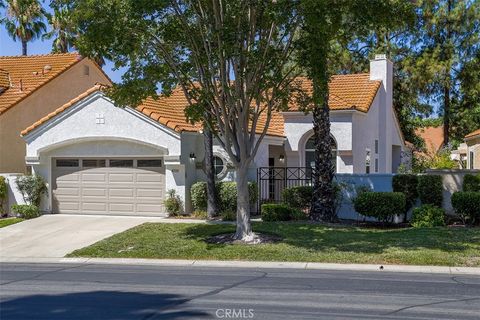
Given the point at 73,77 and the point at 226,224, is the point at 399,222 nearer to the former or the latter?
the point at 226,224

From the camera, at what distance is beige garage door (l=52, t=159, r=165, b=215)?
67.4 feet

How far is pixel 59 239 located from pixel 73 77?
Result: 41.2ft

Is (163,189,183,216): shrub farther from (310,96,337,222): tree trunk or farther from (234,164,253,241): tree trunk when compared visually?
(234,164,253,241): tree trunk

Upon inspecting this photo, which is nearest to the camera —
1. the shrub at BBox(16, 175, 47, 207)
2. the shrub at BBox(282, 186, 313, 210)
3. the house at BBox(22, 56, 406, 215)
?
the shrub at BBox(282, 186, 313, 210)

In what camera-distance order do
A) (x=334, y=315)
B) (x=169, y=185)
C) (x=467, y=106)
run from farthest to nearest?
(x=467, y=106), (x=169, y=185), (x=334, y=315)

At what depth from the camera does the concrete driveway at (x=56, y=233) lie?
15555mm

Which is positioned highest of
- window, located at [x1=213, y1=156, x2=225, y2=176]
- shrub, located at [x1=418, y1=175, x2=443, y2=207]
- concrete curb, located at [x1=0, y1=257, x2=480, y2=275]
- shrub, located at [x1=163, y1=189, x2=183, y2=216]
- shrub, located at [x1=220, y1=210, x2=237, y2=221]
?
window, located at [x1=213, y1=156, x2=225, y2=176]

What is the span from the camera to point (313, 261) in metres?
12.8

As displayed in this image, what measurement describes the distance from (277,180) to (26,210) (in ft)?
29.6

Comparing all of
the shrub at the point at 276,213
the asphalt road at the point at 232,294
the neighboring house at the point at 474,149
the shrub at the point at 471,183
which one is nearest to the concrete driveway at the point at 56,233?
the asphalt road at the point at 232,294

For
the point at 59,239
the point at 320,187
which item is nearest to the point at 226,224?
the point at 320,187

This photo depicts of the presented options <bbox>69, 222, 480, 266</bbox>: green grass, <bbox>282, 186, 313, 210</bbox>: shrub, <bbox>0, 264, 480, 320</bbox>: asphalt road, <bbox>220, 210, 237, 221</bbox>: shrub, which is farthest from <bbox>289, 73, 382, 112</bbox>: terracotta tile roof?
<bbox>0, 264, 480, 320</bbox>: asphalt road

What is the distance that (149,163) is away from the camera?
2062 cm

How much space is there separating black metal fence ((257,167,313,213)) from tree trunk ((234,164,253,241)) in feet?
17.3
